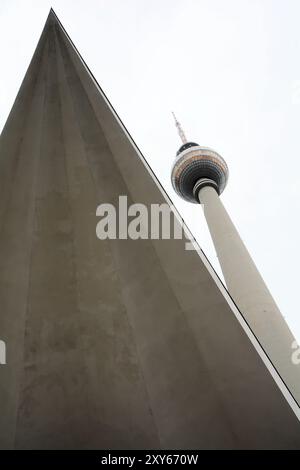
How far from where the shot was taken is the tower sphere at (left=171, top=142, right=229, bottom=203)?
128 ft

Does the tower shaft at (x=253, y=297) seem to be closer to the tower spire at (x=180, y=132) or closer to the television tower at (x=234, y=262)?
the television tower at (x=234, y=262)

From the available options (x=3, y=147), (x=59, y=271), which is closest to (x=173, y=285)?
(x=59, y=271)

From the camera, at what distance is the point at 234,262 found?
23500 mm

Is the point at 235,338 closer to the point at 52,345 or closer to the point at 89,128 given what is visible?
the point at 52,345

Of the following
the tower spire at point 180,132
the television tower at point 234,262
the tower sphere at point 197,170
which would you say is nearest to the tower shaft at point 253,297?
the television tower at point 234,262

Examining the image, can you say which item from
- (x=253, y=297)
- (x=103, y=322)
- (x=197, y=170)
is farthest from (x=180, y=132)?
(x=103, y=322)

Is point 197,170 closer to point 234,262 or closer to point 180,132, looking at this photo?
point 180,132

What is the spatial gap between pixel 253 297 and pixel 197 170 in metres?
20.9

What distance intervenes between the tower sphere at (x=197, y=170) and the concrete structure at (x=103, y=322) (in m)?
28.5

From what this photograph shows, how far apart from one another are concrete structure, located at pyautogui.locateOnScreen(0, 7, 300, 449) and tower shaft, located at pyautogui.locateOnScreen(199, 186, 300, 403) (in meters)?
8.93

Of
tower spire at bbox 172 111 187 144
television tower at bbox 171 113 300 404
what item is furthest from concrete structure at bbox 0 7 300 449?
tower spire at bbox 172 111 187 144

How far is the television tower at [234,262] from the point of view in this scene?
17.7m

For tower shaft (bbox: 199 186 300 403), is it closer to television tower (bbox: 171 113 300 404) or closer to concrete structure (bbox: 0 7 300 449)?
television tower (bbox: 171 113 300 404)
